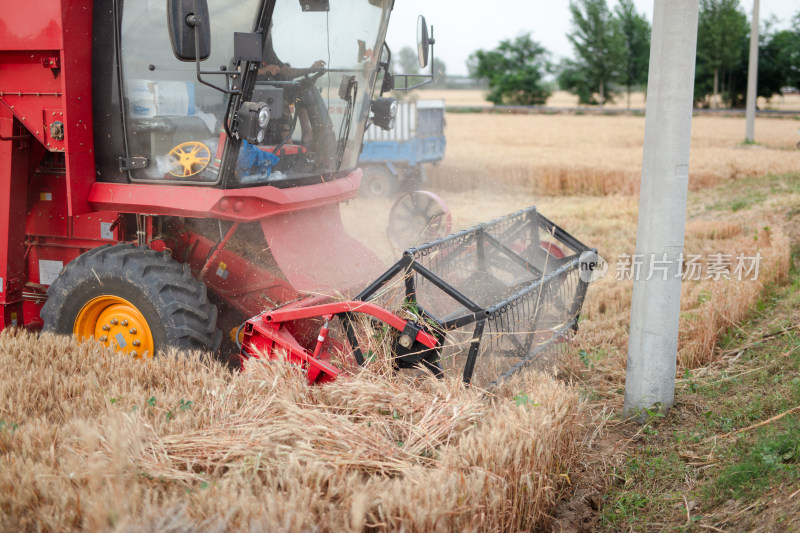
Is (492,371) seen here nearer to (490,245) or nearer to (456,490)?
(490,245)

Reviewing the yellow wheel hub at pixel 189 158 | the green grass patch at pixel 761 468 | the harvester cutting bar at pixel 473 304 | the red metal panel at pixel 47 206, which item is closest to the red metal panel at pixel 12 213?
the red metal panel at pixel 47 206

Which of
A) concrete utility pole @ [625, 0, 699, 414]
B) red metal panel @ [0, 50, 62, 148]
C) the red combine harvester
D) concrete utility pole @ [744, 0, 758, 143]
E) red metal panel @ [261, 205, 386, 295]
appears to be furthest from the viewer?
concrete utility pole @ [744, 0, 758, 143]

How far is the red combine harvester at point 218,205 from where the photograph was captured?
3.70 metres

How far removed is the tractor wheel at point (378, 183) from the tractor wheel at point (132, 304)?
997cm

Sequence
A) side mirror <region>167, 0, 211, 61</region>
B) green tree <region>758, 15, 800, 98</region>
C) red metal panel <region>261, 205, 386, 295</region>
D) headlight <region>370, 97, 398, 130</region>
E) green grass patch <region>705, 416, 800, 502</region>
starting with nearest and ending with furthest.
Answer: green grass patch <region>705, 416, 800, 502</region> < side mirror <region>167, 0, 211, 61</region> < red metal panel <region>261, 205, 386, 295</region> < headlight <region>370, 97, 398, 130</region> < green tree <region>758, 15, 800, 98</region>

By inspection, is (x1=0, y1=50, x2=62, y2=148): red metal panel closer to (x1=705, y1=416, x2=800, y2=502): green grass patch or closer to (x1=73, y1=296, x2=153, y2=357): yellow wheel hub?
(x1=73, y1=296, x2=153, y2=357): yellow wheel hub

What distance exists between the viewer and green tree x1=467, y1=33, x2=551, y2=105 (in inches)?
1786

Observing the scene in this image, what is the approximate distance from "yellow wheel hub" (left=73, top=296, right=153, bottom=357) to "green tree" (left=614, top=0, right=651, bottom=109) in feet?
138

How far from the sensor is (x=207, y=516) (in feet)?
6.99

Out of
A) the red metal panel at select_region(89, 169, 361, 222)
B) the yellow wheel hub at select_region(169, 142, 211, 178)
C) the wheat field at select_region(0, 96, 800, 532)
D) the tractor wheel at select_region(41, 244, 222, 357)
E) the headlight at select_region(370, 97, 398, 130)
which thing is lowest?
the wheat field at select_region(0, 96, 800, 532)

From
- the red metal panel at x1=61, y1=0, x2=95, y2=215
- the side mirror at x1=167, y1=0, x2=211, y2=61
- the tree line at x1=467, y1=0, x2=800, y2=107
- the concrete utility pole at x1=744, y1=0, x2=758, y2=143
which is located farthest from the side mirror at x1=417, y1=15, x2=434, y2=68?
the tree line at x1=467, y1=0, x2=800, y2=107

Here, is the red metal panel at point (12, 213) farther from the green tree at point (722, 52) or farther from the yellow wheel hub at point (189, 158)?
the green tree at point (722, 52)

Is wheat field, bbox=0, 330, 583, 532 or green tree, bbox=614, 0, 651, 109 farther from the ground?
green tree, bbox=614, 0, 651, 109

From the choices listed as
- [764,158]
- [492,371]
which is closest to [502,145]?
[764,158]
